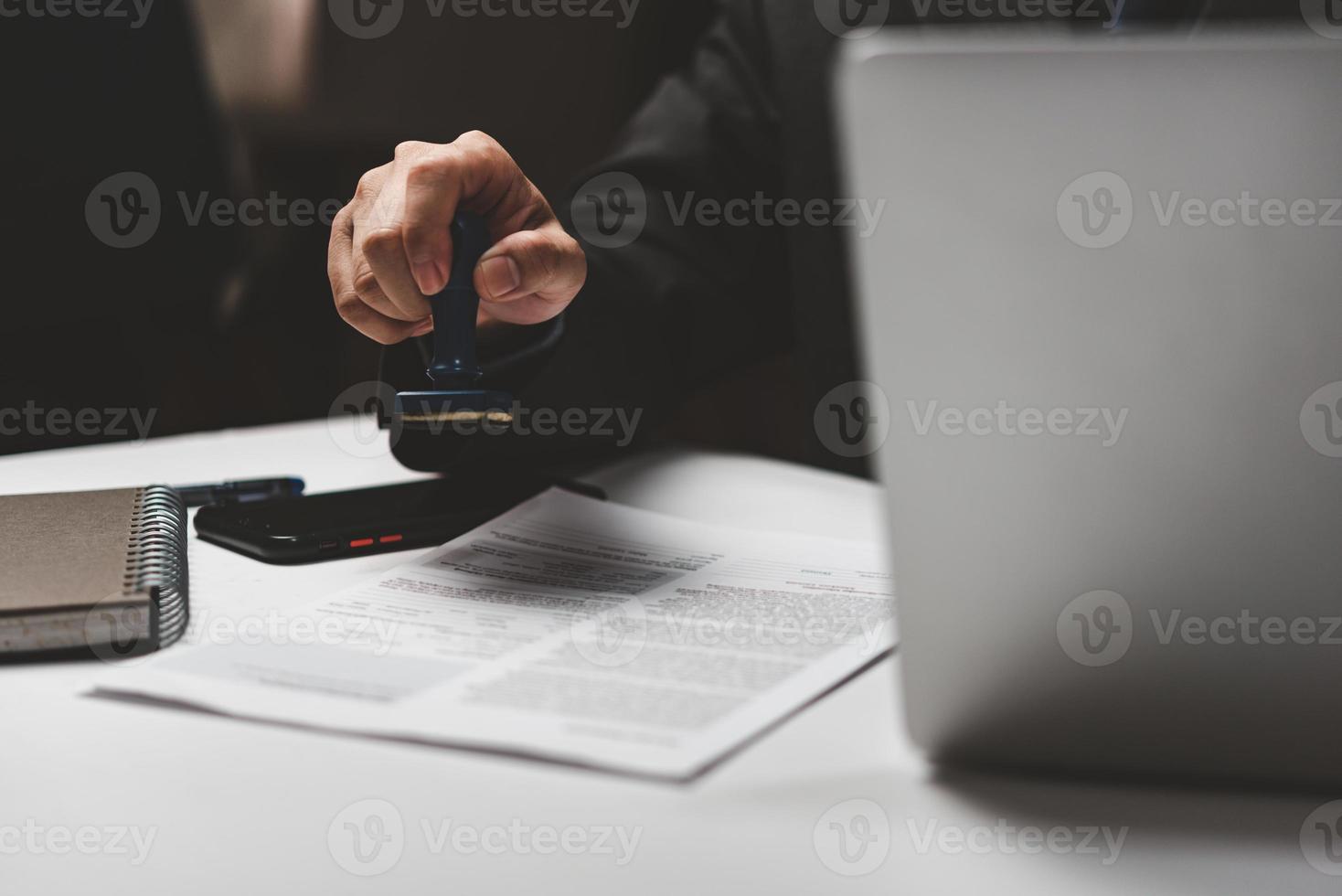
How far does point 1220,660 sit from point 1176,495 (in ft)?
0.16

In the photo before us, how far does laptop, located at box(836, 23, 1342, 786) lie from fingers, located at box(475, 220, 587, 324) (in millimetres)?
276

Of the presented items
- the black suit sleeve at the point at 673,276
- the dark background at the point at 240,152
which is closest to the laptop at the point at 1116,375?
the black suit sleeve at the point at 673,276

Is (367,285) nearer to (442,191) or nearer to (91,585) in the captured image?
(442,191)

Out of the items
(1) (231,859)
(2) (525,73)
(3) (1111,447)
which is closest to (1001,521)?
(3) (1111,447)

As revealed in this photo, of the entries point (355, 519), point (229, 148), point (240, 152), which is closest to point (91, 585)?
point (355, 519)

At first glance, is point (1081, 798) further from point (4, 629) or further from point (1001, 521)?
point (4, 629)

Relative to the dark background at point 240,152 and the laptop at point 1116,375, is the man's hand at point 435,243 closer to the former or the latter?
the dark background at point 240,152

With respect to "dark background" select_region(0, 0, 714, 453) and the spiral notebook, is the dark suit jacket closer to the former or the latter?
the spiral notebook

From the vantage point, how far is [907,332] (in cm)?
30

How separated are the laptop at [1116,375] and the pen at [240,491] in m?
0.44

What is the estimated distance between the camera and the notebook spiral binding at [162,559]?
0.43 meters

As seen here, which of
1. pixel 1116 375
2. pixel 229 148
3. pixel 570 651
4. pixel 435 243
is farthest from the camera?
pixel 229 148

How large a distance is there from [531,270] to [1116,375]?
0.32 m

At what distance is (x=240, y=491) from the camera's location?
2.19 ft
